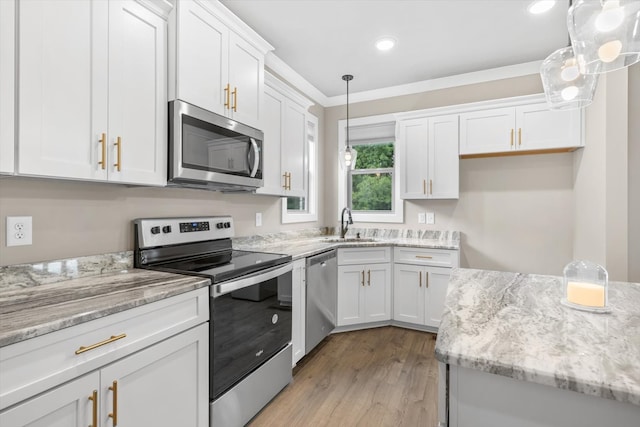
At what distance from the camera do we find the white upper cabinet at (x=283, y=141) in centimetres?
262

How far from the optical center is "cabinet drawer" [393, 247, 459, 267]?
303 centimetres

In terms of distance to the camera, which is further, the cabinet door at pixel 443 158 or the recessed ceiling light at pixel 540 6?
the cabinet door at pixel 443 158

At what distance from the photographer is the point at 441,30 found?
8.39 feet

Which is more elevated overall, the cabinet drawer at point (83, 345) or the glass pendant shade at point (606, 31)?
the glass pendant shade at point (606, 31)

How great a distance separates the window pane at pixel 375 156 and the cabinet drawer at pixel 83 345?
2.98m

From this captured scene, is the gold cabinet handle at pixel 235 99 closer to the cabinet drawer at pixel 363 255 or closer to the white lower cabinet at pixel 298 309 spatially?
the white lower cabinet at pixel 298 309

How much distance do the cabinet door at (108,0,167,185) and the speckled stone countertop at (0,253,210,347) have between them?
0.49 meters

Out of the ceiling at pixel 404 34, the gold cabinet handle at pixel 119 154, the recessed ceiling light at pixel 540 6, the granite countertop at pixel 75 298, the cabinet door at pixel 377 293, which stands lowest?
the cabinet door at pixel 377 293

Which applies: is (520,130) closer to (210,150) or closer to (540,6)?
(540,6)

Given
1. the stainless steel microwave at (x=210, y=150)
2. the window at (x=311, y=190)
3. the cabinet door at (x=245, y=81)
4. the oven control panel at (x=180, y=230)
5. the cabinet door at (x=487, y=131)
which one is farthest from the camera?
the window at (x=311, y=190)

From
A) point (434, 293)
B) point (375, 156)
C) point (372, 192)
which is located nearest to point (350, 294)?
point (434, 293)

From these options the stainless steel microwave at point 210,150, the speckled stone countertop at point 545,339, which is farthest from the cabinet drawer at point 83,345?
the speckled stone countertop at point 545,339

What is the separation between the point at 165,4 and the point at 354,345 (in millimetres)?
2922

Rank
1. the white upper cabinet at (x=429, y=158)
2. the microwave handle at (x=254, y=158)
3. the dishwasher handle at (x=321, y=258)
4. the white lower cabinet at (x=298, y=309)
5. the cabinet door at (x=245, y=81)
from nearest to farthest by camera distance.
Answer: the cabinet door at (x=245, y=81)
the microwave handle at (x=254, y=158)
the white lower cabinet at (x=298, y=309)
the dishwasher handle at (x=321, y=258)
the white upper cabinet at (x=429, y=158)
